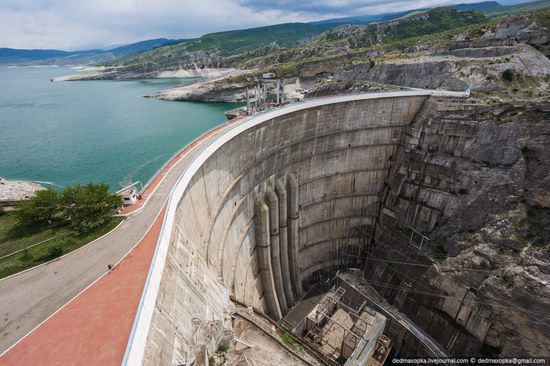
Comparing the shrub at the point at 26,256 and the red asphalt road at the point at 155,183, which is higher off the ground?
the red asphalt road at the point at 155,183

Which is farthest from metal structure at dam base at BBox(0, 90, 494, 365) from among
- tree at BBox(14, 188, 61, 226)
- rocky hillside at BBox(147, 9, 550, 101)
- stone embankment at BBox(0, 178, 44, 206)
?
stone embankment at BBox(0, 178, 44, 206)

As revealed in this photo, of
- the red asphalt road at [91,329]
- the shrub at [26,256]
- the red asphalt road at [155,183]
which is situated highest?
the red asphalt road at [155,183]

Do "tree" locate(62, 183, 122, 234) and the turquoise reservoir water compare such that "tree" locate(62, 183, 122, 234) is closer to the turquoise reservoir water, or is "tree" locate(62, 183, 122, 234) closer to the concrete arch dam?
the concrete arch dam

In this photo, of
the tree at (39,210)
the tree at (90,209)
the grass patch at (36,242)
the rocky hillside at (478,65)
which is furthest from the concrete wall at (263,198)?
the rocky hillside at (478,65)

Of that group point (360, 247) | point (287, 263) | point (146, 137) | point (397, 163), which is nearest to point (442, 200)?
point (397, 163)

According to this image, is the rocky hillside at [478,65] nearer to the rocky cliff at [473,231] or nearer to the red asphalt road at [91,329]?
the rocky cliff at [473,231]

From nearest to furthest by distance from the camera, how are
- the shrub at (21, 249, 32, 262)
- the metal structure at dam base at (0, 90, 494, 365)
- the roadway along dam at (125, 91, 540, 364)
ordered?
the metal structure at dam base at (0, 90, 494, 365) < the shrub at (21, 249, 32, 262) < the roadway along dam at (125, 91, 540, 364)

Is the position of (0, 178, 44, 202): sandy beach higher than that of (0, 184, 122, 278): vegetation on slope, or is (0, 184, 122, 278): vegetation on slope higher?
(0, 184, 122, 278): vegetation on slope

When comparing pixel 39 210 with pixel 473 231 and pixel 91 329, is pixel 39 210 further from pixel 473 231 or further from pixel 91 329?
pixel 473 231
